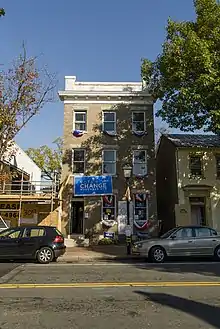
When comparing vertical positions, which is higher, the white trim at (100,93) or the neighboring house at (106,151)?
the white trim at (100,93)

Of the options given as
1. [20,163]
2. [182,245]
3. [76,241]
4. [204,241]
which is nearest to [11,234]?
[182,245]

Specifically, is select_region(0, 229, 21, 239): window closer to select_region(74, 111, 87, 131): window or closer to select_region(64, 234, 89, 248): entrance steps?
select_region(64, 234, 89, 248): entrance steps

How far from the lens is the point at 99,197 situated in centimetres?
2333

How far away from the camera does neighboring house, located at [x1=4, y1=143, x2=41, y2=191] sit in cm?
2363

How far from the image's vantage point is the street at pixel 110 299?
562 cm

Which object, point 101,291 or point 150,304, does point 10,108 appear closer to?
point 101,291

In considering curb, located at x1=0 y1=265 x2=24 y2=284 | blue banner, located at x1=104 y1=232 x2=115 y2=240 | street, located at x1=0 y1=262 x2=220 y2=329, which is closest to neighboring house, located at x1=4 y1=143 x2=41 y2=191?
blue banner, located at x1=104 y1=232 x2=115 y2=240

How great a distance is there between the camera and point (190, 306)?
6586mm

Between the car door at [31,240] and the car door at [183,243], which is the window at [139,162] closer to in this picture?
the car door at [183,243]

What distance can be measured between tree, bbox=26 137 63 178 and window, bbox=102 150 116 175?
1916cm

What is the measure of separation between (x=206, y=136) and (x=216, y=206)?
6.34 metres

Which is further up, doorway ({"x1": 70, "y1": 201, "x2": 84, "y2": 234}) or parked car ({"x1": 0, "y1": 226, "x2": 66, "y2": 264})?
doorway ({"x1": 70, "y1": 201, "x2": 84, "y2": 234})

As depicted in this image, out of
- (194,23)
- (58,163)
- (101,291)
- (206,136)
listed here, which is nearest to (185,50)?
(194,23)

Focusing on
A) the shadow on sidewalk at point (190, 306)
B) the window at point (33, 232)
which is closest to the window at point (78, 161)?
the window at point (33, 232)
